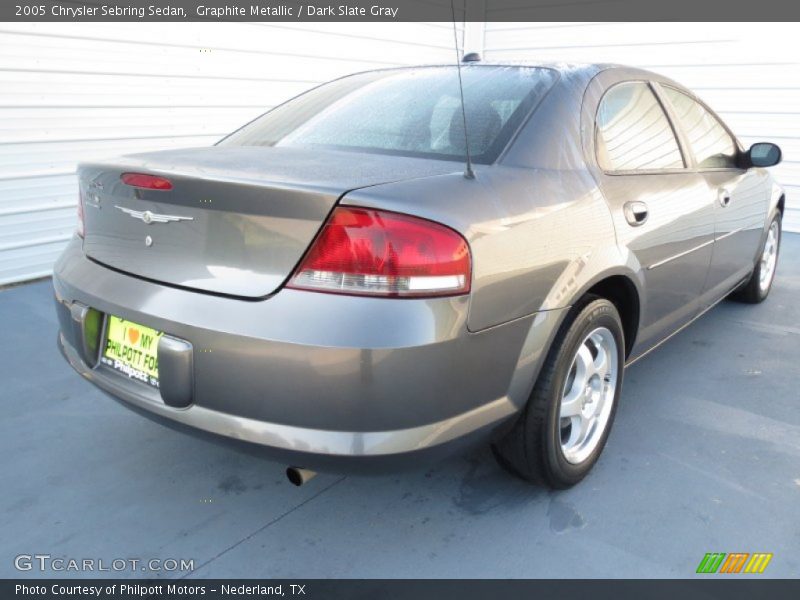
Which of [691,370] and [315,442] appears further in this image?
[691,370]

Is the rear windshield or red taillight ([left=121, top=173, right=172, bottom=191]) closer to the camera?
red taillight ([left=121, top=173, right=172, bottom=191])

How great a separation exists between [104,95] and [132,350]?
3.91 meters

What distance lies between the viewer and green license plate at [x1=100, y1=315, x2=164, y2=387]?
1.85 m

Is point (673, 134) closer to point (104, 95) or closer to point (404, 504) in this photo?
point (404, 504)

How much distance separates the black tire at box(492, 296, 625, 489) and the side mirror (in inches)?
71.5

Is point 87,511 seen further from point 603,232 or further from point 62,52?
point 62,52

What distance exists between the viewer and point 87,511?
86.4 inches

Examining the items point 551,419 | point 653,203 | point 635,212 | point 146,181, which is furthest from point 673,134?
point 146,181

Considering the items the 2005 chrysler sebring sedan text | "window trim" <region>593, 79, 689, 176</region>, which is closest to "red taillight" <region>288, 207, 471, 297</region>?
the 2005 chrysler sebring sedan text

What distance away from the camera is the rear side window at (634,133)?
245 cm

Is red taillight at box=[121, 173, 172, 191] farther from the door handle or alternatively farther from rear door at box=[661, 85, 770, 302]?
rear door at box=[661, 85, 770, 302]

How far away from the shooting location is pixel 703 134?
328 centimetres

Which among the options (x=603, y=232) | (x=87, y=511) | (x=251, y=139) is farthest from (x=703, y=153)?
(x=87, y=511)
